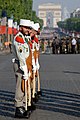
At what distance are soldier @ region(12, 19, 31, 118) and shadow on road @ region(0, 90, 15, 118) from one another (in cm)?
41

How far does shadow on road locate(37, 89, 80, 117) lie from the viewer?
10.9 metres

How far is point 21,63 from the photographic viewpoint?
9586 millimetres

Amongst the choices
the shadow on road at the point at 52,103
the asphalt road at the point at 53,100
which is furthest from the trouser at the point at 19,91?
the shadow on road at the point at 52,103

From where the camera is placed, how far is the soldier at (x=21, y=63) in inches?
375

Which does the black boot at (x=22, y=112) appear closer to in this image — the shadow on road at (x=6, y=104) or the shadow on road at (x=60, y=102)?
the shadow on road at (x=6, y=104)

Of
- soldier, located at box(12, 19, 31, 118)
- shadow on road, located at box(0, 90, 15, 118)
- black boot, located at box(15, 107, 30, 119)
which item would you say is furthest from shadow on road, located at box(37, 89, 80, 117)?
soldier, located at box(12, 19, 31, 118)

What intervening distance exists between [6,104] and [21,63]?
7.88ft

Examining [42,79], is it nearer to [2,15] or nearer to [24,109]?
[24,109]

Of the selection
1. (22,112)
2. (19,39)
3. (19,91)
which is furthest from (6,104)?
(19,39)

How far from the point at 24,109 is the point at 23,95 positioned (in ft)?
0.93

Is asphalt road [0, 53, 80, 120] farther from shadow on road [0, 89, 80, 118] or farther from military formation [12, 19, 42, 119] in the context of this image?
military formation [12, 19, 42, 119]

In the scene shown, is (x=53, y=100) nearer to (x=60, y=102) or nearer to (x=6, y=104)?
(x=60, y=102)

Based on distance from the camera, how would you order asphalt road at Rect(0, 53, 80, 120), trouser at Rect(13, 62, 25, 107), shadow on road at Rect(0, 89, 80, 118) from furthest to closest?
shadow on road at Rect(0, 89, 80, 118) → asphalt road at Rect(0, 53, 80, 120) → trouser at Rect(13, 62, 25, 107)

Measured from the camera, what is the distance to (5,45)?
64125 millimetres
